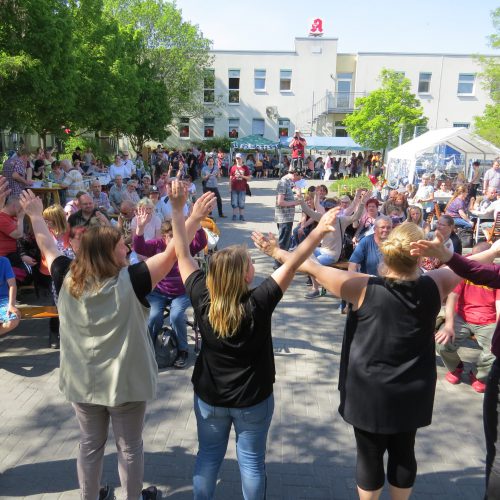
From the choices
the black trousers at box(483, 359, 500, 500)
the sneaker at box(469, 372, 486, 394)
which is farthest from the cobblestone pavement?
the black trousers at box(483, 359, 500, 500)

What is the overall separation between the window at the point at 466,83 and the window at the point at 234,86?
17151mm

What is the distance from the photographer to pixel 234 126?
128 feet

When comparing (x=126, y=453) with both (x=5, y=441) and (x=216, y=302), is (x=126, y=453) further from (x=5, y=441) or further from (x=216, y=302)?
(x=5, y=441)

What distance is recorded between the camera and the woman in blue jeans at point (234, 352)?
236 cm

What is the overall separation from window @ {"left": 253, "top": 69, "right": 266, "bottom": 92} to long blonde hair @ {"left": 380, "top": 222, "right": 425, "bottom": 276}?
3790cm

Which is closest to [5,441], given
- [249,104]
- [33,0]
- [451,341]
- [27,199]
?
[27,199]

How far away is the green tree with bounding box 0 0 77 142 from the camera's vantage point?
968 centimetres

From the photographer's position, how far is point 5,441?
368 centimetres

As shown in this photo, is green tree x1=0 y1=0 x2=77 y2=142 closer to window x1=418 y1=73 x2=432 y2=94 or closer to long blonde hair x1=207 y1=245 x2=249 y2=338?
long blonde hair x1=207 y1=245 x2=249 y2=338

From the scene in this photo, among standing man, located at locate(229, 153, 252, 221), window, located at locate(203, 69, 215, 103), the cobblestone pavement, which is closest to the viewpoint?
the cobblestone pavement

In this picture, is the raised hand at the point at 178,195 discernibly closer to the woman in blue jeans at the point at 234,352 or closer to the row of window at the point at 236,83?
the woman in blue jeans at the point at 234,352

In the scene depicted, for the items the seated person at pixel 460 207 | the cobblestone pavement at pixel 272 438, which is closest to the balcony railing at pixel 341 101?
the seated person at pixel 460 207

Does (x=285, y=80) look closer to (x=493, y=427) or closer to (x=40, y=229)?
(x=40, y=229)

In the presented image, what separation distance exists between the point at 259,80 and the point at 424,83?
12894mm
